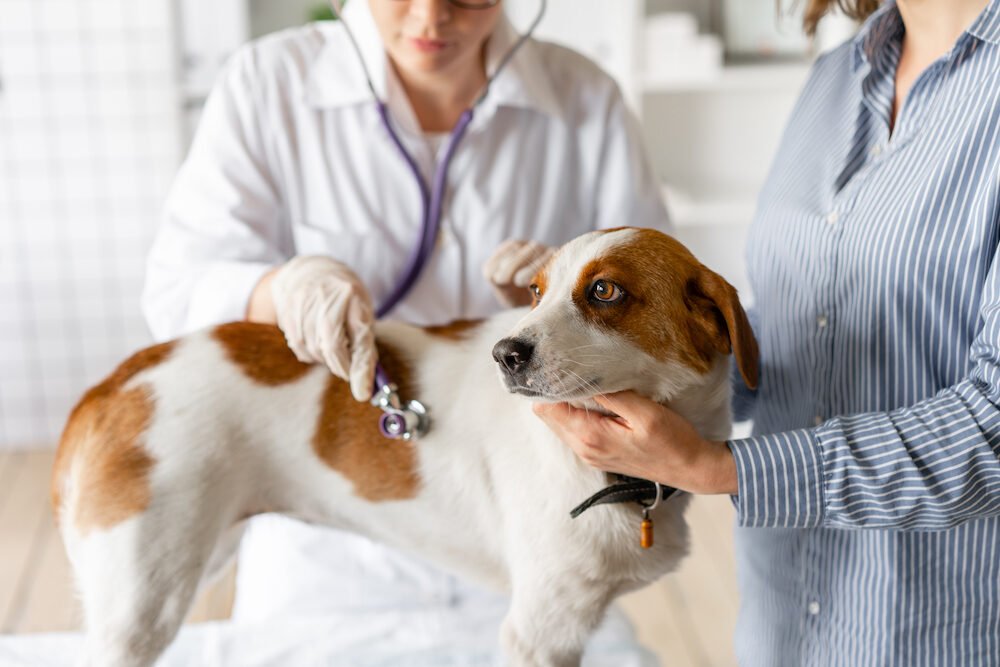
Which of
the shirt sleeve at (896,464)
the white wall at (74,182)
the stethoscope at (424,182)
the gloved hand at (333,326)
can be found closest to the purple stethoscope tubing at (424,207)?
the stethoscope at (424,182)

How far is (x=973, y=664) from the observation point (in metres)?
1.10

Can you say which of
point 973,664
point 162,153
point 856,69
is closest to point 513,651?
point 973,664

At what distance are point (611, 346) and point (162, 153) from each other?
2.74 m

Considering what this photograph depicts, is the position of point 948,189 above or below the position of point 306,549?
above

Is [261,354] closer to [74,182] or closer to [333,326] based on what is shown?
[333,326]

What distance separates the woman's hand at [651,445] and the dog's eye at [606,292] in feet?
0.32

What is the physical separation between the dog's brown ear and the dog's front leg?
0.31m

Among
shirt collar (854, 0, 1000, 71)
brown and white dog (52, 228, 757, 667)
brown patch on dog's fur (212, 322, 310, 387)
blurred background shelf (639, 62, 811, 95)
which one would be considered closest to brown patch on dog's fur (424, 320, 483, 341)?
brown and white dog (52, 228, 757, 667)

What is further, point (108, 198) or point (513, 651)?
point (108, 198)

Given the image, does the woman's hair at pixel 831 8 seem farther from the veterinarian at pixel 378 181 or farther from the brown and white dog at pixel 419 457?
the brown and white dog at pixel 419 457

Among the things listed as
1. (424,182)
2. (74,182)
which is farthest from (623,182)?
(74,182)

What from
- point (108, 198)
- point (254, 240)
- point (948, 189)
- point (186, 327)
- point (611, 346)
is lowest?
point (108, 198)

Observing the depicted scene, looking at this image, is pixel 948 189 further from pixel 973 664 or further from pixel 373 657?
pixel 373 657

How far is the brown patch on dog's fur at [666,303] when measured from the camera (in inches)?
39.8
